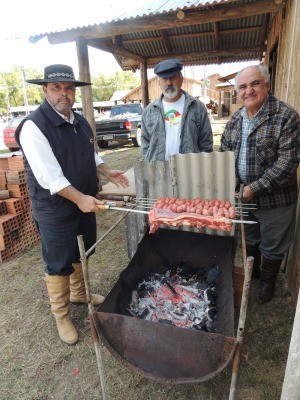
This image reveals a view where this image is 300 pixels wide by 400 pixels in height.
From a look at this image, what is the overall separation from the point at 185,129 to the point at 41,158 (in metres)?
1.78

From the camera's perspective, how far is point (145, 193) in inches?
133

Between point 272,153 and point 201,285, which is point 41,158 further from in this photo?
point 272,153

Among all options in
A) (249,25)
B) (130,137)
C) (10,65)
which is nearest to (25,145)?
(249,25)

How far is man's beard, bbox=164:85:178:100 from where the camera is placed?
3.34 m

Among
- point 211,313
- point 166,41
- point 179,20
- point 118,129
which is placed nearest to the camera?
point 211,313

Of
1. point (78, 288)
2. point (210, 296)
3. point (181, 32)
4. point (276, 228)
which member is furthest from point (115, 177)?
point (181, 32)

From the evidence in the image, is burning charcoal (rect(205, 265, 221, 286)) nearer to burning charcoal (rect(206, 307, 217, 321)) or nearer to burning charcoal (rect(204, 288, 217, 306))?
burning charcoal (rect(204, 288, 217, 306))

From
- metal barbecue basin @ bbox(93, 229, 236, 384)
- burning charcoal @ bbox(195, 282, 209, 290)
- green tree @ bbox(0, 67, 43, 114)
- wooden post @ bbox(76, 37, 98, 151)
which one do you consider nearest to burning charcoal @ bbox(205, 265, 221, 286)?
burning charcoal @ bbox(195, 282, 209, 290)

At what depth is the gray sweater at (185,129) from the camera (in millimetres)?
3393

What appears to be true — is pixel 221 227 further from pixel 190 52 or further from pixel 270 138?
pixel 190 52

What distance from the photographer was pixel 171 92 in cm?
337

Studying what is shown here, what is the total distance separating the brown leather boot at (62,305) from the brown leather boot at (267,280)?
2132mm

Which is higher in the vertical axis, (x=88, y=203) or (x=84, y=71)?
(x=84, y=71)

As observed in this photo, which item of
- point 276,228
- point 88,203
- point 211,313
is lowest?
point 211,313
